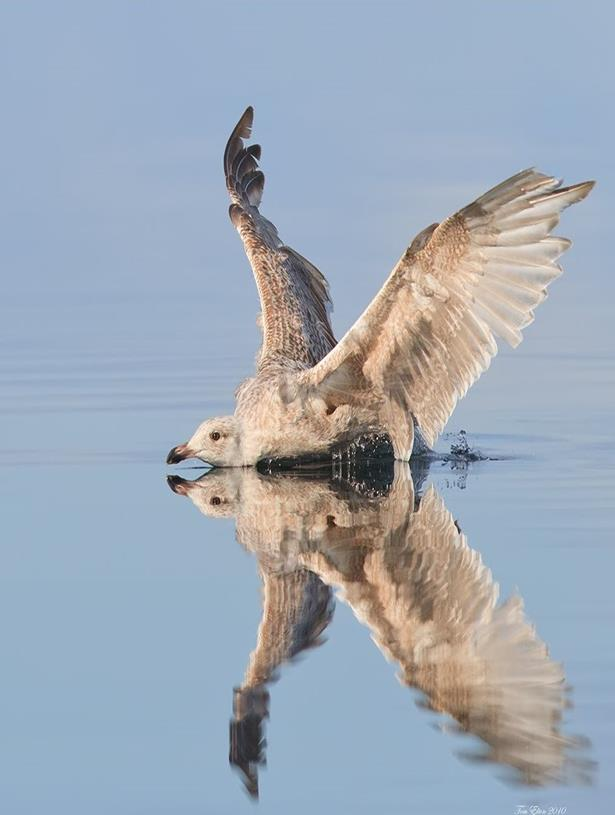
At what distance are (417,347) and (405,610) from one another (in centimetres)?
357

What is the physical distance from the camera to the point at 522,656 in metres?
7.04

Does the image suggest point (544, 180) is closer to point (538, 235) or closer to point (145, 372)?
point (538, 235)

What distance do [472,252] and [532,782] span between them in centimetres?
513

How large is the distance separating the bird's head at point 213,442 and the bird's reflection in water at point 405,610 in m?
0.61

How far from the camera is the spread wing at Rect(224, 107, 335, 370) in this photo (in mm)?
13477

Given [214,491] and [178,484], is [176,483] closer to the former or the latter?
[178,484]

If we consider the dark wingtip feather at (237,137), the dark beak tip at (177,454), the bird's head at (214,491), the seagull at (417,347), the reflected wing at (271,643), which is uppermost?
the dark wingtip feather at (237,137)

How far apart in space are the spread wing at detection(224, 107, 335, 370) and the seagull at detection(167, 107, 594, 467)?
121mm

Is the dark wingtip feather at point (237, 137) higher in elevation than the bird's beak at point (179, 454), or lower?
higher

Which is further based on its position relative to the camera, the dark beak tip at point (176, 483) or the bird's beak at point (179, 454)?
the bird's beak at point (179, 454)

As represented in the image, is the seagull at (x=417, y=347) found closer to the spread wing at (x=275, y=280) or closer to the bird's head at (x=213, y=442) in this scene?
the bird's head at (x=213, y=442)

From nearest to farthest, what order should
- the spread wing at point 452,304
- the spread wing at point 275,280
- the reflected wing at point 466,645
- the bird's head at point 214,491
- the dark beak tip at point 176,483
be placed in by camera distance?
the reflected wing at point 466,645
the spread wing at point 452,304
the bird's head at point 214,491
the dark beak tip at point 176,483
the spread wing at point 275,280

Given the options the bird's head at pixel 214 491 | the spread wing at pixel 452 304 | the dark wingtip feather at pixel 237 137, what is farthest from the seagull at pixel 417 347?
the dark wingtip feather at pixel 237 137

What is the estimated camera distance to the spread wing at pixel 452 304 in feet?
34.0
